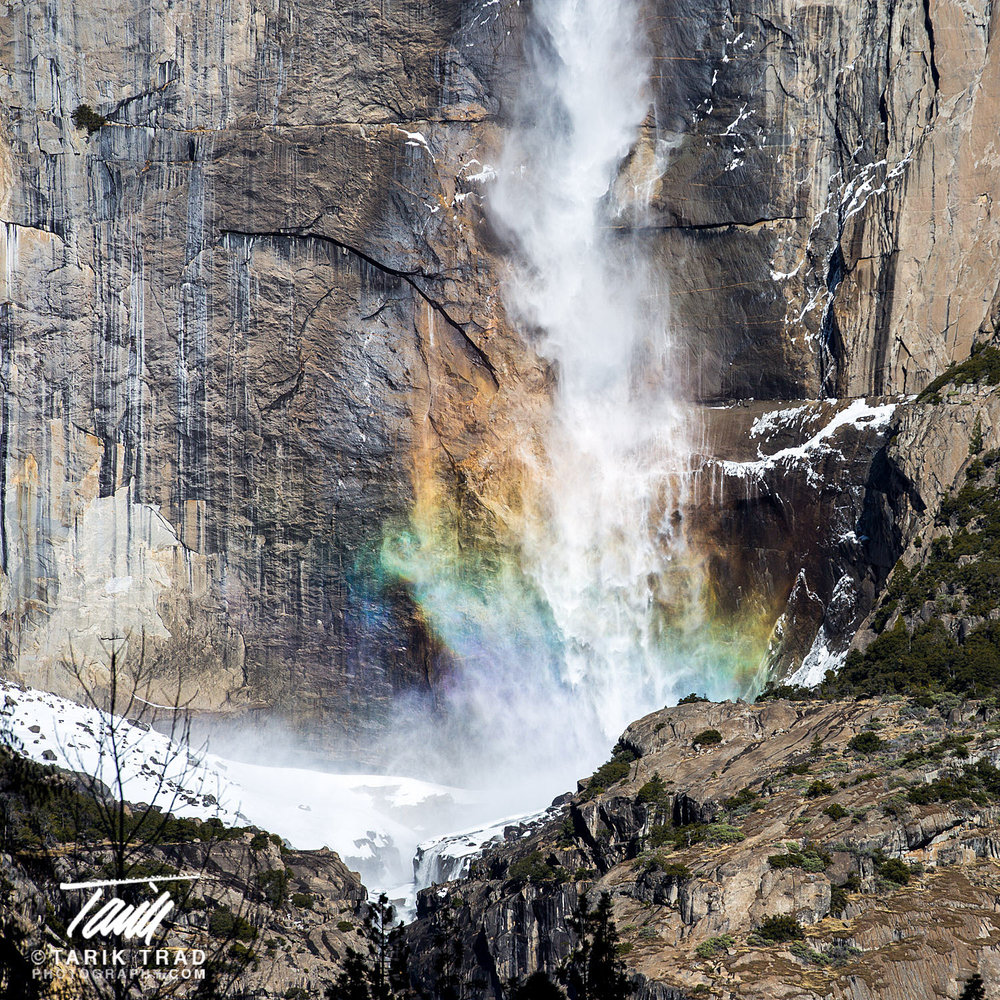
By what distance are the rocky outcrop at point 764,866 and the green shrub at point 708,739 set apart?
248 mm

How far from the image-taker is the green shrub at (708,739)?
64875mm

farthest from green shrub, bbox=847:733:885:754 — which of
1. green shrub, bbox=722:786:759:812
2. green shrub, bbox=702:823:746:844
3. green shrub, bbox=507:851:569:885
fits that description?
green shrub, bbox=507:851:569:885

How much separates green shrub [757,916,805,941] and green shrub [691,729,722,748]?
59.2 ft

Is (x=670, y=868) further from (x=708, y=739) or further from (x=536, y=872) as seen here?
(x=708, y=739)

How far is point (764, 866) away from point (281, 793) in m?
45.5

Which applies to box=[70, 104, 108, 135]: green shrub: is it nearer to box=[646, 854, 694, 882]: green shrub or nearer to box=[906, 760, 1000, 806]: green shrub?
box=[646, 854, 694, 882]: green shrub

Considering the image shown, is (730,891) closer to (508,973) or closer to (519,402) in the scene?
(508,973)

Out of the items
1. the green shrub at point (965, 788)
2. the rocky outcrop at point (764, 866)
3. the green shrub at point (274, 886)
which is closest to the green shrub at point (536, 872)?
the rocky outcrop at point (764, 866)

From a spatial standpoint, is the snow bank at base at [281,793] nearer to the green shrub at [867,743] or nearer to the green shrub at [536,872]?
the green shrub at [536,872]

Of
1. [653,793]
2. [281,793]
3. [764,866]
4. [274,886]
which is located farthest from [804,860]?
[281,793]

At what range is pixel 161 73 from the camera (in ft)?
305

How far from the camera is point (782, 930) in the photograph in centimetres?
4641

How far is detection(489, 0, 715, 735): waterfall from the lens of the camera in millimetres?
92125

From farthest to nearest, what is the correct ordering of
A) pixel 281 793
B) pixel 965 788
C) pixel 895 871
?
1. pixel 281 793
2. pixel 965 788
3. pixel 895 871
